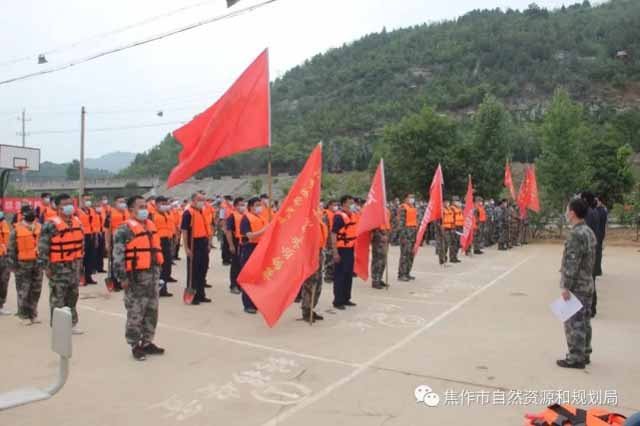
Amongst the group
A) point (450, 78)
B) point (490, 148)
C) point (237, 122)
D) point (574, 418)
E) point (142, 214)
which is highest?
point (450, 78)

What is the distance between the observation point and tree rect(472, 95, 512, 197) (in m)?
26.5

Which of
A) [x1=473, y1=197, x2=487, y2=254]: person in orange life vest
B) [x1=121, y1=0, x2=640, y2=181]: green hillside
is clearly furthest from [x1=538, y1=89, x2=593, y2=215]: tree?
[x1=121, y1=0, x2=640, y2=181]: green hillside

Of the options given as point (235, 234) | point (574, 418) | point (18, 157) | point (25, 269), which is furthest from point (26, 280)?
point (18, 157)

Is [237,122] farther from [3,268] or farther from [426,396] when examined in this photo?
[3,268]

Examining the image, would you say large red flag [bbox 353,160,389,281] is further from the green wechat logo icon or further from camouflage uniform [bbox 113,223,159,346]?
the green wechat logo icon

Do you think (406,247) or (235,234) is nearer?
(235,234)

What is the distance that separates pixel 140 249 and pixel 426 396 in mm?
3504

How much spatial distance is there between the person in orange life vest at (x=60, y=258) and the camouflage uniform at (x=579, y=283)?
19.5 ft

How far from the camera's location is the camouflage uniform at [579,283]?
5.59 m

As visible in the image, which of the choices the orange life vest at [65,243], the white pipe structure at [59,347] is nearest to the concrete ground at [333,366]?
the orange life vest at [65,243]

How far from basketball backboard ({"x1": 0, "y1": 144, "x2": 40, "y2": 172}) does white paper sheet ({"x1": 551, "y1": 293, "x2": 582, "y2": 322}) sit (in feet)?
85.2

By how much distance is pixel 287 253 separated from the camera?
7.09m

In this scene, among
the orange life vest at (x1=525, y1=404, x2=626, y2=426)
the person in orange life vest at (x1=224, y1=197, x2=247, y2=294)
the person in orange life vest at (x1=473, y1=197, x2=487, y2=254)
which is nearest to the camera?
the orange life vest at (x1=525, y1=404, x2=626, y2=426)

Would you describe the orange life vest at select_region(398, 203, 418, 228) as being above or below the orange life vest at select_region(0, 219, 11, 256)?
above
